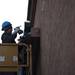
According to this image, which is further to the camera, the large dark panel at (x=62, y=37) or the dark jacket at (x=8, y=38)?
the dark jacket at (x=8, y=38)

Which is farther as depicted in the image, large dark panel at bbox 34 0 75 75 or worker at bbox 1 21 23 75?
worker at bbox 1 21 23 75

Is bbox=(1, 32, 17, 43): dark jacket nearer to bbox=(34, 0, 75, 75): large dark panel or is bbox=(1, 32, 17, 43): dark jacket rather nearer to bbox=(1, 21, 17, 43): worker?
bbox=(1, 21, 17, 43): worker

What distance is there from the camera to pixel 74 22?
20.5ft

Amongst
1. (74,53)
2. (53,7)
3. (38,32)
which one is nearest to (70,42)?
(74,53)

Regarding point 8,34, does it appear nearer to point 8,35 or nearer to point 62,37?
point 8,35

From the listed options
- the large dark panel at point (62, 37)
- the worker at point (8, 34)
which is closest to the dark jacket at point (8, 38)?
the worker at point (8, 34)

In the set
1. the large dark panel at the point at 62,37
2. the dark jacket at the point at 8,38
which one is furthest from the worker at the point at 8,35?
the large dark panel at the point at 62,37

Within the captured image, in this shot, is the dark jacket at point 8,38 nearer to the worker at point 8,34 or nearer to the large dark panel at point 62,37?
the worker at point 8,34

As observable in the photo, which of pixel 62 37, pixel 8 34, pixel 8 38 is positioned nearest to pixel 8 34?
pixel 8 34

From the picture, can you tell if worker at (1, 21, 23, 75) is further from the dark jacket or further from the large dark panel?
the large dark panel

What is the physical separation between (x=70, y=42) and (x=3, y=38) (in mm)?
5017

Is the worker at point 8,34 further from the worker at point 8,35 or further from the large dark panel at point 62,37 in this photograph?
the large dark panel at point 62,37

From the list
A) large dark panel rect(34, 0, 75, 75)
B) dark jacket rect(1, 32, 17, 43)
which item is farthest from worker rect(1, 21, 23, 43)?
large dark panel rect(34, 0, 75, 75)

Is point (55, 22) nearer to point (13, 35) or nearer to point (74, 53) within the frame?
point (74, 53)
